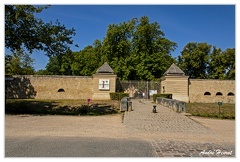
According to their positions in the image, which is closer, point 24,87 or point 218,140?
point 218,140

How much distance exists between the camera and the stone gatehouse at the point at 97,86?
25.2m

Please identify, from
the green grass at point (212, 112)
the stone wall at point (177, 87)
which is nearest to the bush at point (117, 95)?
the stone wall at point (177, 87)

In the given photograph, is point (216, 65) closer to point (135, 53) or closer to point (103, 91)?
point (135, 53)

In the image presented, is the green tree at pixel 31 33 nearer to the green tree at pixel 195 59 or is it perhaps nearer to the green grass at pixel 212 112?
the green grass at pixel 212 112

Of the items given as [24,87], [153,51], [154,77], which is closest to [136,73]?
[154,77]

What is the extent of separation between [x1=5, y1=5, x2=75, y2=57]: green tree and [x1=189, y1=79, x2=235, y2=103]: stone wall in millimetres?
18441

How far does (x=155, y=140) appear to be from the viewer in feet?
20.3

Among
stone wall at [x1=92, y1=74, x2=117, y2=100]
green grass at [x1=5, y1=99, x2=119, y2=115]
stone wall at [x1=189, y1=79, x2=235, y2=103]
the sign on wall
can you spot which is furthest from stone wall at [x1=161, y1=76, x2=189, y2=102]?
green grass at [x1=5, y1=99, x2=119, y2=115]

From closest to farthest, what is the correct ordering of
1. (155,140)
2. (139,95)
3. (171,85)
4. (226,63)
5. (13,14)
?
(155,140) → (13,14) → (171,85) → (139,95) → (226,63)

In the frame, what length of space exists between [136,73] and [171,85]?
879cm

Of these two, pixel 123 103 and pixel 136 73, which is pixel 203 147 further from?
pixel 136 73

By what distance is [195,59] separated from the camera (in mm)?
42312

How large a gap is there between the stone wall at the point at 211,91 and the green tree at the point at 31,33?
18.4 metres

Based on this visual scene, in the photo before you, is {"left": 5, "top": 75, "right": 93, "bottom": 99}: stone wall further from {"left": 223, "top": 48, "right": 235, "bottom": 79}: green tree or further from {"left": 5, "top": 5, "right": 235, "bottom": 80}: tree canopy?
{"left": 223, "top": 48, "right": 235, "bottom": 79}: green tree
